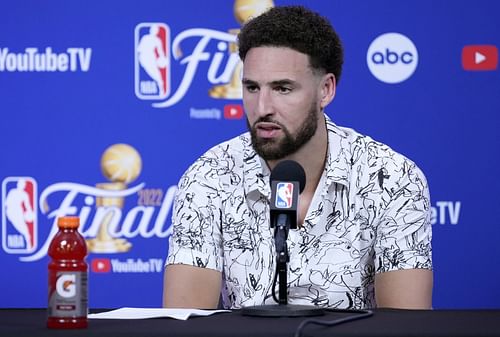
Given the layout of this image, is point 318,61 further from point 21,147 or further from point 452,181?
point 21,147

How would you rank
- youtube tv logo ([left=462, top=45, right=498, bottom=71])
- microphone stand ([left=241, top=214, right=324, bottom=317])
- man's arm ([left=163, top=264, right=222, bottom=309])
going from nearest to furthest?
microphone stand ([left=241, top=214, right=324, bottom=317]), man's arm ([left=163, top=264, right=222, bottom=309]), youtube tv logo ([left=462, top=45, right=498, bottom=71])

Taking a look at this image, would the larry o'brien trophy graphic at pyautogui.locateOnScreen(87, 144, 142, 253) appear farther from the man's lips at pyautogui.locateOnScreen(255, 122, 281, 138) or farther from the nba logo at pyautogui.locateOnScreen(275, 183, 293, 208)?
the nba logo at pyautogui.locateOnScreen(275, 183, 293, 208)

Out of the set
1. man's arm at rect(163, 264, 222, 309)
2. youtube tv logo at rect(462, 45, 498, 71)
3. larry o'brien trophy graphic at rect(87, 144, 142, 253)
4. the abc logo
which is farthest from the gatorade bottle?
youtube tv logo at rect(462, 45, 498, 71)

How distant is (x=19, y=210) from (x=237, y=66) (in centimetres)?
92

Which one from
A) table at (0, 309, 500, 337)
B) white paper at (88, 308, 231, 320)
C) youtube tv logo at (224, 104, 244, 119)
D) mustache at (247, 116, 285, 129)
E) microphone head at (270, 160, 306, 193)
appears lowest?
table at (0, 309, 500, 337)

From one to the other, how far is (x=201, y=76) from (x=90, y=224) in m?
0.65

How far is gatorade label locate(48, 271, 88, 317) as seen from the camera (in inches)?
71.1

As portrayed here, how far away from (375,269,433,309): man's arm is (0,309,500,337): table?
53 centimetres

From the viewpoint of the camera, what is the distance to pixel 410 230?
2676mm

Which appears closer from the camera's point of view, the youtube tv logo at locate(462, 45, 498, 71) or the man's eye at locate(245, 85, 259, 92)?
the man's eye at locate(245, 85, 259, 92)

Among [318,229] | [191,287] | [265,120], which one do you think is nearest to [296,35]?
[265,120]

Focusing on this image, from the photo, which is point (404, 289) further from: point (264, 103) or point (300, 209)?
Answer: point (264, 103)

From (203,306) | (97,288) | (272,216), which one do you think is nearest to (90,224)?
(97,288)

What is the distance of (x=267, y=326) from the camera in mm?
1809
